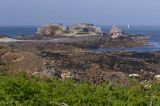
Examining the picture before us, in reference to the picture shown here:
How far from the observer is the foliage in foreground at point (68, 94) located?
984 cm

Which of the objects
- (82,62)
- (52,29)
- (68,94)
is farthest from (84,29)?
(68,94)

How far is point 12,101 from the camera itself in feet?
31.4

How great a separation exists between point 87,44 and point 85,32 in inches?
1289

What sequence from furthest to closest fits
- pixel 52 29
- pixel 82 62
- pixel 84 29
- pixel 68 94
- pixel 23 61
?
1. pixel 84 29
2. pixel 52 29
3. pixel 82 62
4. pixel 23 61
5. pixel 68 94

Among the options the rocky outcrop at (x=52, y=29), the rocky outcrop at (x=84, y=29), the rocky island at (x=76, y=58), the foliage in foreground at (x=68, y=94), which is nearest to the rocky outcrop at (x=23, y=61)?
the rocky island at (x=76, y=58)

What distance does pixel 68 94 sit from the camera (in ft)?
33.7

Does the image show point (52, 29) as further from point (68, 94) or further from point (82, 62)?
point (68, 94)

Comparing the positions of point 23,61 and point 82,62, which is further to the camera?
point 82,62

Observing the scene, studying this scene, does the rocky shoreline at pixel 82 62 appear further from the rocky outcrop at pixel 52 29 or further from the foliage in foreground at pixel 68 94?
the rocky outcrop at pixel 52 29

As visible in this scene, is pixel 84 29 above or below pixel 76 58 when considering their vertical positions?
below

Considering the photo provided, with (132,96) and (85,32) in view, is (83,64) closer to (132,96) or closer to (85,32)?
(132,96)

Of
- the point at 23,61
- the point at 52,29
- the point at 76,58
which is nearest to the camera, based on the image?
the point at 23,61

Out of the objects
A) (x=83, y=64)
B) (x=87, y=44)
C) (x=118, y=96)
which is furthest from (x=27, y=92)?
(x=87, y=44)

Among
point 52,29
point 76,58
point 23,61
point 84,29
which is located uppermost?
point 23,61
